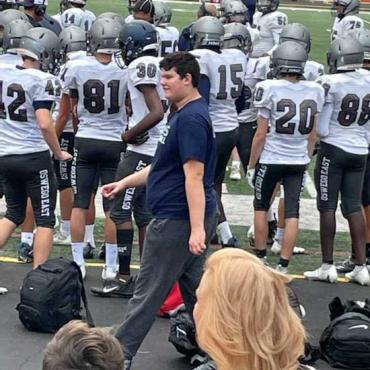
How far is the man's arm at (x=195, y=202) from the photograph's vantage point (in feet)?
18.4

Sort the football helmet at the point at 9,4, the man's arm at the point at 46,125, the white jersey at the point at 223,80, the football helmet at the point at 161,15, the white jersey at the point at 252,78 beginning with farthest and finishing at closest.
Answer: the football helmet at the point at 9,4 → the football helmet at the point at 161,15 → the white jersey at the point at 252,78 → the white jersey at the point at 223,80 → the man's arm at the point at 46,125

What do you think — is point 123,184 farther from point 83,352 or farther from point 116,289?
point 83,352

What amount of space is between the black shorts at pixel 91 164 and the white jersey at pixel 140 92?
0.26 meters

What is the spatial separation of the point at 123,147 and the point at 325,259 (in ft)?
5.96

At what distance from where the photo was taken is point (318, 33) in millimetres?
31609

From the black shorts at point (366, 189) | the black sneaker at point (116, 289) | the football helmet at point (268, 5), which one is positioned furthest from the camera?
the football helmet at point (268, 5)

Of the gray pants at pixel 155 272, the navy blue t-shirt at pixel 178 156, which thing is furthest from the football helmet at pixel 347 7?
the gray pants at pixel 155 272

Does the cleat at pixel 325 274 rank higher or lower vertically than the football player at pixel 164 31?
lower

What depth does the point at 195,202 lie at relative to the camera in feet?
18.4

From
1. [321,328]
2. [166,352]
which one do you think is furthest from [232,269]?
[321,328]

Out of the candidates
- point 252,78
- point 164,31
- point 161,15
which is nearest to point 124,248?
point 252,78

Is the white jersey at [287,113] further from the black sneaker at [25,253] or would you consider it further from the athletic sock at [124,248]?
the black sneaker at [25,253]

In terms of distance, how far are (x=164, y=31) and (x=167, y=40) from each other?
0.54 ft

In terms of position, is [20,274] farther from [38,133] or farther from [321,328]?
[321,328]
